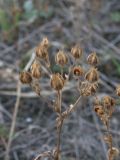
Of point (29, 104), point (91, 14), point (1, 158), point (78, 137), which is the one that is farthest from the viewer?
point (91, 14)

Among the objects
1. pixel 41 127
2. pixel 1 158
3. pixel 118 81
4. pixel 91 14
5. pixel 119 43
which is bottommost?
pixel 1 158

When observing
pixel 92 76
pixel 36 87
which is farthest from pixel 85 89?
pixel 36 87

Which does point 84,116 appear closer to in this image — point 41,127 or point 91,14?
point 41,127

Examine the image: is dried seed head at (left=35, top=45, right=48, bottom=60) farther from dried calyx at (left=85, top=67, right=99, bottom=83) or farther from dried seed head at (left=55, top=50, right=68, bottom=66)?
dried calyx at (left=85, top=67, right=99, bottom=83)

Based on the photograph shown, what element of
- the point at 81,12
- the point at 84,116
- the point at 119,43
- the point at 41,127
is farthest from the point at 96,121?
the point at 81,12

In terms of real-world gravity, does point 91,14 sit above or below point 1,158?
above

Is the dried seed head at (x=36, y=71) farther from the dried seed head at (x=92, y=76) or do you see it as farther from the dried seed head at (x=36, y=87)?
the dried seed head at (x=92, y=76)

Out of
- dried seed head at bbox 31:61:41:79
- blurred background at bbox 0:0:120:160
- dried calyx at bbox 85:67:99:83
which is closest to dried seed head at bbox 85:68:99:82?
dried calyx at bbox 85:67:99:83

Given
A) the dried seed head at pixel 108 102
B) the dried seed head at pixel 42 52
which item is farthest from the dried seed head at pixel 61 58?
the dried seed head at pixel 108 102

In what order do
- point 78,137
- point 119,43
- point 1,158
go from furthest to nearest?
point 119,43, point 78,137, point 1,158
